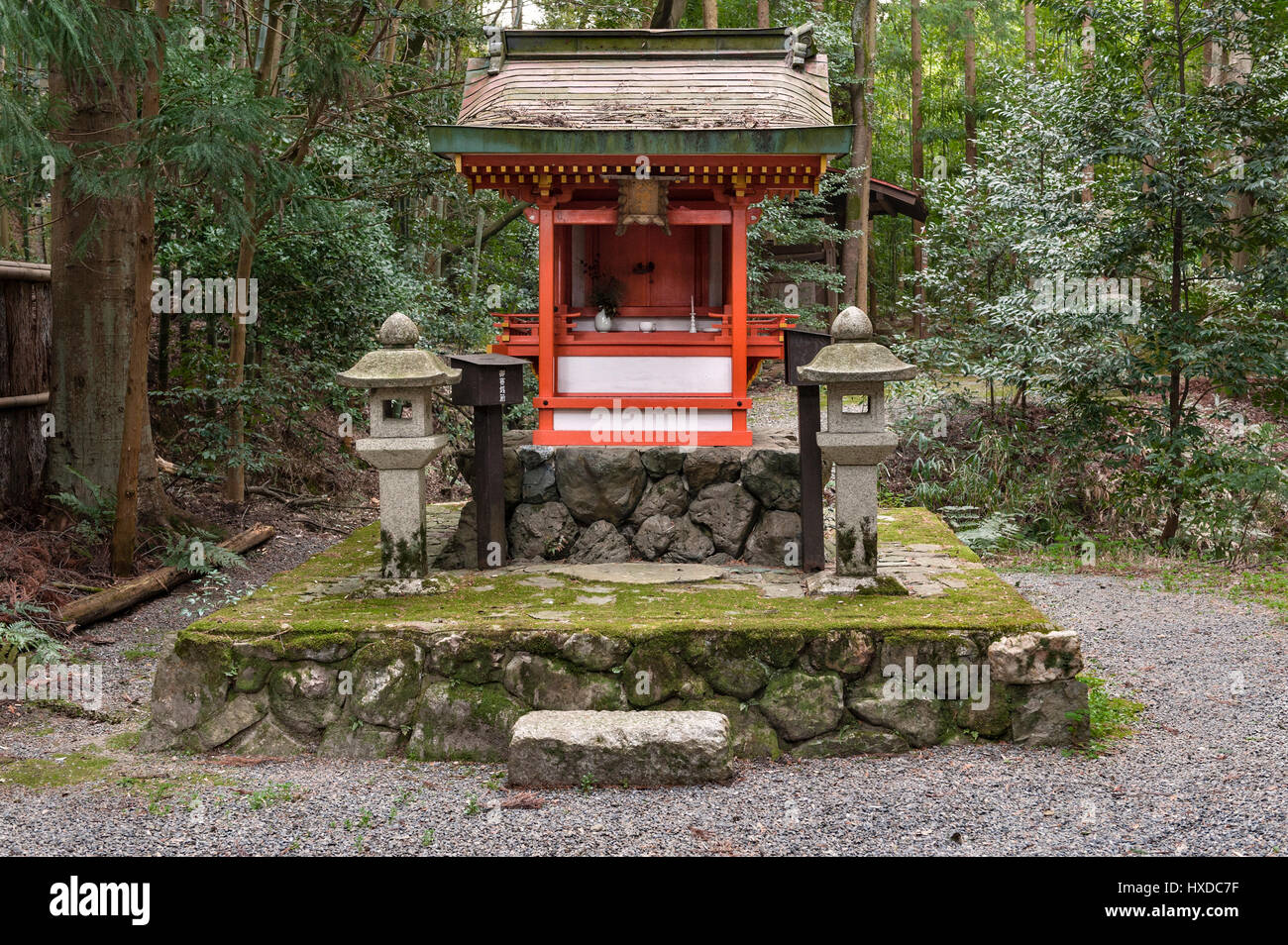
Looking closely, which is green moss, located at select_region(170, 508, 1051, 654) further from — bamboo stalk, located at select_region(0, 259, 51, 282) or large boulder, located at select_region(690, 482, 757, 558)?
bamboo stalk, located at select_region(0, 259, 51, 282)

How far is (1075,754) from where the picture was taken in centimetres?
488

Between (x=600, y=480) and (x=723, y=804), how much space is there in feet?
9.89

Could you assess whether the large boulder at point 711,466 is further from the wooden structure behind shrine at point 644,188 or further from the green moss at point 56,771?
the green moss at point 56,771

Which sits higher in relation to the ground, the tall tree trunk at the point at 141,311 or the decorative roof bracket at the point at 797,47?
the decorative roof bracket at the point at 797,47

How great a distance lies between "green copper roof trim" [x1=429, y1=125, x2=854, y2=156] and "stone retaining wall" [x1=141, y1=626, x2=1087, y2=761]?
10.1 ft

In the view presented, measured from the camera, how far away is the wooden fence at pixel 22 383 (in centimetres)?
789

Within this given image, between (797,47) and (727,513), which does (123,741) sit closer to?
(727,513)

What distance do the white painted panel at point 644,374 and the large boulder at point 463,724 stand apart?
2.85m

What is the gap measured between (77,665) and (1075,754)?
5508 mm

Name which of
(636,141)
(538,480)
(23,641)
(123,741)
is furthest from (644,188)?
(23,641)

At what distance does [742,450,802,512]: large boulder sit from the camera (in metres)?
6.86

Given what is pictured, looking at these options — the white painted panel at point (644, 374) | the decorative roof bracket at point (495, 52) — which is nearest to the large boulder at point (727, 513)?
the white painted panel at point (644, 374)

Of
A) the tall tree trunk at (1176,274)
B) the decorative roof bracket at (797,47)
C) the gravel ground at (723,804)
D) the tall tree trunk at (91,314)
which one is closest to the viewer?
the gravel ground at (723,804)

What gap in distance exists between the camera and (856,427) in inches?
228
